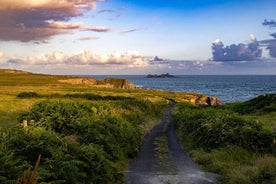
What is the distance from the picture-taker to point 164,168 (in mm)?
18469

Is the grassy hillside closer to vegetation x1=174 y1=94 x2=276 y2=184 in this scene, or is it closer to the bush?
vegetation x1=174 y1=94 x2=276 y2=184

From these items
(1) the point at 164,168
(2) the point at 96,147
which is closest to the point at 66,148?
(2) the point at 96,147

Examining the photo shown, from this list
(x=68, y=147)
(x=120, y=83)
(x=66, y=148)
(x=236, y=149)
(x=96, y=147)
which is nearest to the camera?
(x=66, y=148)

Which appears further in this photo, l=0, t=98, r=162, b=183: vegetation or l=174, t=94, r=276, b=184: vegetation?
l=174, t=94, r=276, b=184: vegetation

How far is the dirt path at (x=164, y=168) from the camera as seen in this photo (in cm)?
1576

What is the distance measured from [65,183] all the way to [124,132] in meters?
12.0

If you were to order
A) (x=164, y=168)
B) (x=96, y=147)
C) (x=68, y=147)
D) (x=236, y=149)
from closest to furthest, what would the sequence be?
(x=68, y=147), (x=96, y=147), (x=164, y=168), (x=236, y=149)

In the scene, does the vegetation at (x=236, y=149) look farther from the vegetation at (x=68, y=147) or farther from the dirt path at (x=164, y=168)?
the vegetation at (x=68, y=147)

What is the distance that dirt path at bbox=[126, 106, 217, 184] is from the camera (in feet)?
51.7

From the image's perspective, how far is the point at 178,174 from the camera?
16.9 m

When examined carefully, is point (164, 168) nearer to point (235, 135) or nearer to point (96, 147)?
point (96, 147)

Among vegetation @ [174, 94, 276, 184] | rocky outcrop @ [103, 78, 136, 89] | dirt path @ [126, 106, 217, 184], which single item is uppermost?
vegetation @ [174, 94, 276, 184]

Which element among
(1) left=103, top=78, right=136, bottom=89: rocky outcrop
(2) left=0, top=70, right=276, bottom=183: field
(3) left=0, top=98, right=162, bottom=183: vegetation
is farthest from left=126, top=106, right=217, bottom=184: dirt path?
(1) left=103, top=78, right=136, bottom=89: rocky outcrop

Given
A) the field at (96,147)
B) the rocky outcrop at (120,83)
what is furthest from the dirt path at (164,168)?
the rocky outcrop at (120,83)
